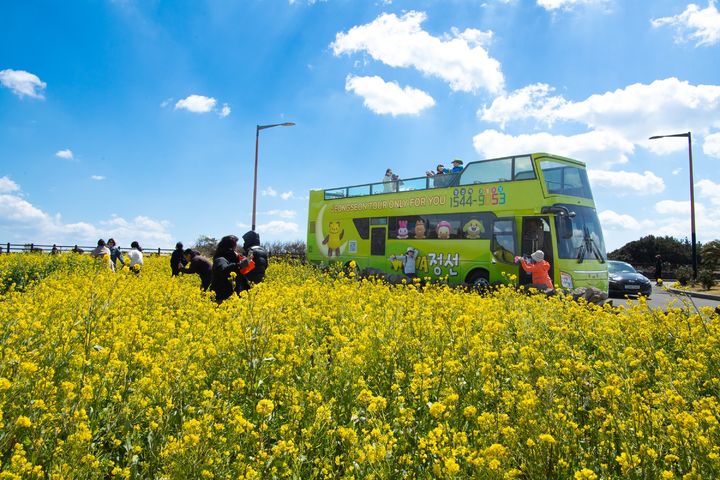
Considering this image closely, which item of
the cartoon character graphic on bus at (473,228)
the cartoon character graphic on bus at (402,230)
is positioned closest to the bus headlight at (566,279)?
the cartoon character graphic on bus at (473,228)

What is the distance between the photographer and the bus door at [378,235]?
47.2 feet

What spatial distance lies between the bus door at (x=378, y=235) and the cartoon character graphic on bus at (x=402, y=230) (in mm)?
581

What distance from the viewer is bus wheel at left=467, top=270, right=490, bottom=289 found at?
1161 cm

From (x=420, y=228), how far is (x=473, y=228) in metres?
1.79

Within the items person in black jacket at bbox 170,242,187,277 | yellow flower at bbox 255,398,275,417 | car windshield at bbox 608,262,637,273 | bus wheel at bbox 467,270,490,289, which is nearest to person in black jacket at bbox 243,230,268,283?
person in black jacket at bbox 170,242,187,277

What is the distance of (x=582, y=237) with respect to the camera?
1080cm

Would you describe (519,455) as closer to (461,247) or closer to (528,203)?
(528,203)

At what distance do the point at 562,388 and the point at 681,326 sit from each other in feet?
8.62

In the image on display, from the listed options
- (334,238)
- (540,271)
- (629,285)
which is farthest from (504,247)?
(629,285)

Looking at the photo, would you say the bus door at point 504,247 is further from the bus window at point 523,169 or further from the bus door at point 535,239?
the bus window at point 523,169

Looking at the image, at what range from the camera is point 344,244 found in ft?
51.4

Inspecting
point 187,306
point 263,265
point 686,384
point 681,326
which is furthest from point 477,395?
point 263,265

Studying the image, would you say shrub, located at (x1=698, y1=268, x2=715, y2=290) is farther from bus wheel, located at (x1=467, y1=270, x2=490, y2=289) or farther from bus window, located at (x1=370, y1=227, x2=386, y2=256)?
bus window, located at (x1=370, y1=227, x2=386, y2=256)

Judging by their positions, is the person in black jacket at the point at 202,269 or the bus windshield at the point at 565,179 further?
the bus windshield at the point at 565,179
